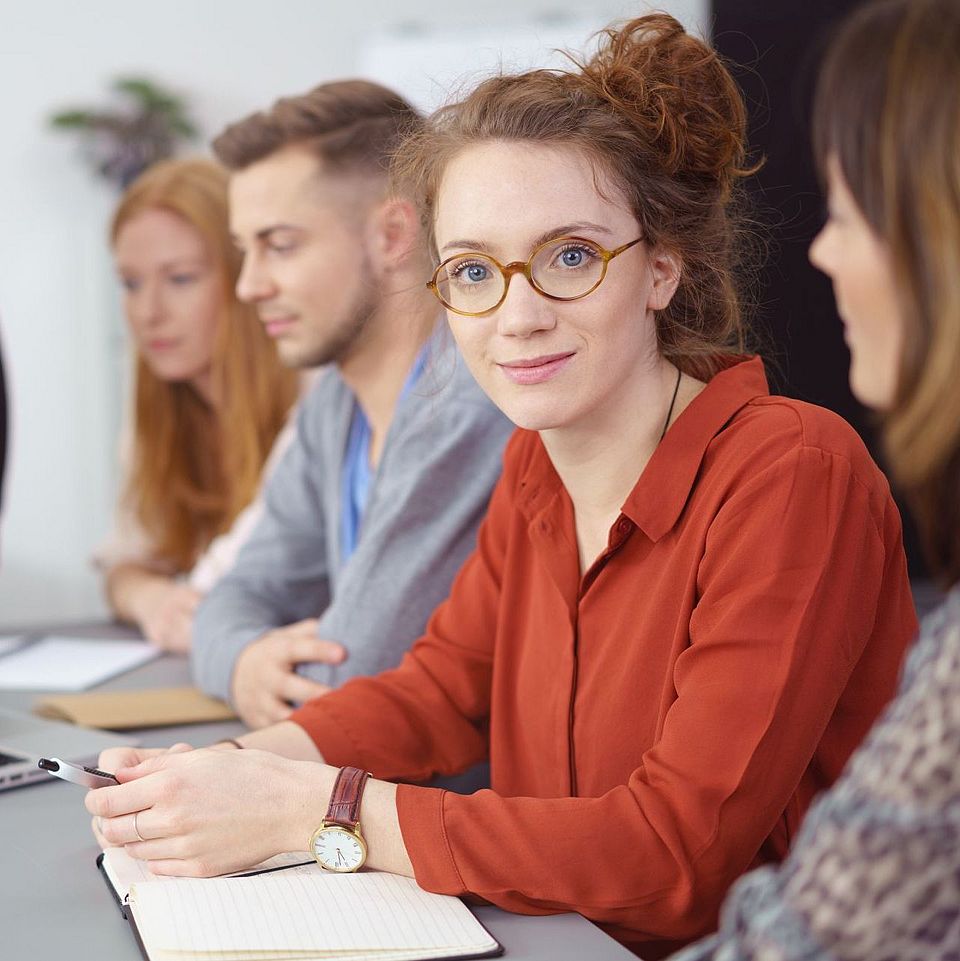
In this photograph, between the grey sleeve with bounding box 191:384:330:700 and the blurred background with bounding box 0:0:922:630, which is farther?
the blurred background with bounding box 0:0:922:630

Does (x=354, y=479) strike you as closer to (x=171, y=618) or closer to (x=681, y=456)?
(x=171, y=618)

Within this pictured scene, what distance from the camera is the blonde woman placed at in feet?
8.15

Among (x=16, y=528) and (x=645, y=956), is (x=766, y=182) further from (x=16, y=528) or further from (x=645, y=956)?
(x=16, y=528)

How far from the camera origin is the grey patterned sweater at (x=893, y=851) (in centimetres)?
64

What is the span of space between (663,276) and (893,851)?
0.69 meters

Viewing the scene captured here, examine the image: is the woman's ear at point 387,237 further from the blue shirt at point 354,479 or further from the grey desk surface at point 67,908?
the grey desk surface at point 67,908

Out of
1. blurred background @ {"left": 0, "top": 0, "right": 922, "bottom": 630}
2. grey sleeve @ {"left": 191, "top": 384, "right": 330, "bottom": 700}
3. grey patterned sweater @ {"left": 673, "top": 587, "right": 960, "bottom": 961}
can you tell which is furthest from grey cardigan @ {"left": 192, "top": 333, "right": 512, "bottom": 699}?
blurred background @ {"left": 0, "top": 0, "right": 922, "bottom": 630}

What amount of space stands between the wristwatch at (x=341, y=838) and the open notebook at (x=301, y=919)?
1 cm

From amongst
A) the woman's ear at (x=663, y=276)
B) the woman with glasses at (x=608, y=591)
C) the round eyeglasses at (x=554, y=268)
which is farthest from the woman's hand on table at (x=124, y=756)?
the woman's ear at (x=663, y=276)

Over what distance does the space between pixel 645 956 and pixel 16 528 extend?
393 centimetres

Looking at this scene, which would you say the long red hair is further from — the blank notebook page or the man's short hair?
the blank notebook page

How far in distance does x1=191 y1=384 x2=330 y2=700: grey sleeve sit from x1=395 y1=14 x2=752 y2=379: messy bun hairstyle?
78 centimetres

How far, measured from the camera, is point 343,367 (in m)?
1.91

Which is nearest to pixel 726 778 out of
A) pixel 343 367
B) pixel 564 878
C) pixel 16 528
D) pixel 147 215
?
pixel 564 878
